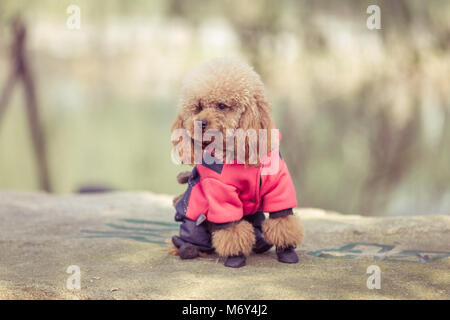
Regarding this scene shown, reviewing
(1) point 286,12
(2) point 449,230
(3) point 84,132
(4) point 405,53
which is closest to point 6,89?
(3) point 84,132

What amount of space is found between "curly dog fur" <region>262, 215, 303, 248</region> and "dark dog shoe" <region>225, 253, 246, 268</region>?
14cm

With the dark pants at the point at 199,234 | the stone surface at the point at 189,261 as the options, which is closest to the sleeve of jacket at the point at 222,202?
the dark pants at the point at 199,234

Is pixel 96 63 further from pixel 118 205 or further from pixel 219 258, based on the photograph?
pixel 219 258

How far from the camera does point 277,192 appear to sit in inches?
87.9

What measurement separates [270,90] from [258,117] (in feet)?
7.62

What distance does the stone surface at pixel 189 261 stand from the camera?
6.24 feet

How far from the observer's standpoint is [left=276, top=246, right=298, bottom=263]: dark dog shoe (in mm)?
2262

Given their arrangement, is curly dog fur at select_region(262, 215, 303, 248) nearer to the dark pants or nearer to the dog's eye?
the dark pants

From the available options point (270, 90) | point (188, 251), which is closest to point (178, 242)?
point (188, 251)

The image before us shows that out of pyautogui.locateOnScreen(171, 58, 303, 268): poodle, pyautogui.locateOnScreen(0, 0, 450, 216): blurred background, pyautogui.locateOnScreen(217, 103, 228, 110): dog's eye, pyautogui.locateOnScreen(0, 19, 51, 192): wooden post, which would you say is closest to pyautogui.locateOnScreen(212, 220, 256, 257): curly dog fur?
pyautogui.locateOnScreen(171, 58, 303, 268): poodle

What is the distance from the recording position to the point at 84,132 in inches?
178

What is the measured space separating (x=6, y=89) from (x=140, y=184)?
1.40 meters

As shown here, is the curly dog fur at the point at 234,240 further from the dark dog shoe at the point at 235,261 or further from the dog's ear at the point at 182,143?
the dog's ear at the point at 182,143

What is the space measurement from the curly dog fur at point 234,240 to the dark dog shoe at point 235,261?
0.03 meters
